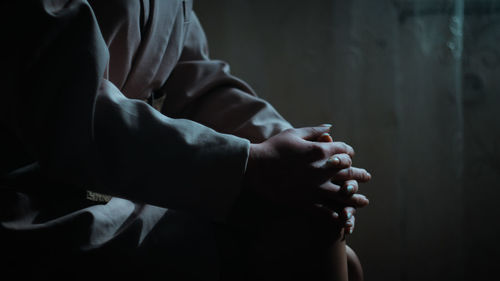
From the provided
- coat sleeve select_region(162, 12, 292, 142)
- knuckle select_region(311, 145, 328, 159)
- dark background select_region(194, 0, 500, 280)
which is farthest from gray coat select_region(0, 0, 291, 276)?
dark background select_region(194, 0, 500, 280)

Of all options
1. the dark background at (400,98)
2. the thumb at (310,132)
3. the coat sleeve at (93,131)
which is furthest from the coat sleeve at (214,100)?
the dark background at (400,98)

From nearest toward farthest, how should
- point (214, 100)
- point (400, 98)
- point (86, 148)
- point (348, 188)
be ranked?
point (86, 148) < point (348, 188) < point (214, 100) < point (400, 98)

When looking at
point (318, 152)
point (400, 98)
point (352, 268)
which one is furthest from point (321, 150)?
point (400, 98)

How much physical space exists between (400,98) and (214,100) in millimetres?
656

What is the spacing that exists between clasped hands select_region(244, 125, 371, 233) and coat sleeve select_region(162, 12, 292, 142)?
0.46 feet

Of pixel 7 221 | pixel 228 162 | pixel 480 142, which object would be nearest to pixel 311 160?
pixel 228 162

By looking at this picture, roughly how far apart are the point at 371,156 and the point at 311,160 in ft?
2.30

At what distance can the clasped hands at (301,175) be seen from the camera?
0.44 metres

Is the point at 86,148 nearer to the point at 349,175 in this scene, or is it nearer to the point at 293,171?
the point at 293,171

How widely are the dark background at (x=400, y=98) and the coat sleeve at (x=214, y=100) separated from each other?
44 cm

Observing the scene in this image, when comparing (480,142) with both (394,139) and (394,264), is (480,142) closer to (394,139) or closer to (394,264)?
(394,139)

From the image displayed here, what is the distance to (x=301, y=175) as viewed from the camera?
1.49ft

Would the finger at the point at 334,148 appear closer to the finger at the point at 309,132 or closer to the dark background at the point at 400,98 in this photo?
the finger at the point at 309,132

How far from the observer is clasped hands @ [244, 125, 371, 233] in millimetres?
445
